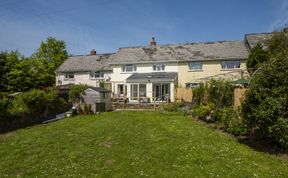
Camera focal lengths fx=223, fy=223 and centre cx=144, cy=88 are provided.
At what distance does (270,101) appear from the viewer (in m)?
8.51

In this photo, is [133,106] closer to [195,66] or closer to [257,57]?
[195,66]

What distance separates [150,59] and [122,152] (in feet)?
78.8

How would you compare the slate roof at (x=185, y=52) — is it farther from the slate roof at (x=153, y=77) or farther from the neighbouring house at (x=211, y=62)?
the slate roof at (x=153, y=77)

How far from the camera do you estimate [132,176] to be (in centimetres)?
673

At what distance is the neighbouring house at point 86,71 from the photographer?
35.8 m

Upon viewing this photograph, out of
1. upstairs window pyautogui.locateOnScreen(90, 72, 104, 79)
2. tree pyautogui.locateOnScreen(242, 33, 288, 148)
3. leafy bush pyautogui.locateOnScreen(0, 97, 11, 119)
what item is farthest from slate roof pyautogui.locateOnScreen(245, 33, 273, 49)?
leafy bush pyautogui.locateOnScreen(0, 97, 11, 119)

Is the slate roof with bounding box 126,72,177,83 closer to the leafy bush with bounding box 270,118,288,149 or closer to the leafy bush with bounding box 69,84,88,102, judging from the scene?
the leafy bush with bounding box 69,84,88,102

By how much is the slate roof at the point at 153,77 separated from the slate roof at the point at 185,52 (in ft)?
6.47

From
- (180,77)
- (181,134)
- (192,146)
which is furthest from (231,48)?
(192,146)

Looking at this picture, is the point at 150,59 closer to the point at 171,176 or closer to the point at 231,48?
the point at 231,48

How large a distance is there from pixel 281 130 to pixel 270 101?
1121 millimetres

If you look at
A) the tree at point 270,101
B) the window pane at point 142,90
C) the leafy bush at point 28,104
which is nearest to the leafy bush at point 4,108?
the leafy bush at point 28,104

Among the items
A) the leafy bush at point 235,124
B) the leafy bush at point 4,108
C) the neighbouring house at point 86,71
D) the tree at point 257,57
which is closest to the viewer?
the leafy bush at point 235,124

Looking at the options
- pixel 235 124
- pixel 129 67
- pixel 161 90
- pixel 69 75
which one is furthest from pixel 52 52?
pixel 235 124
